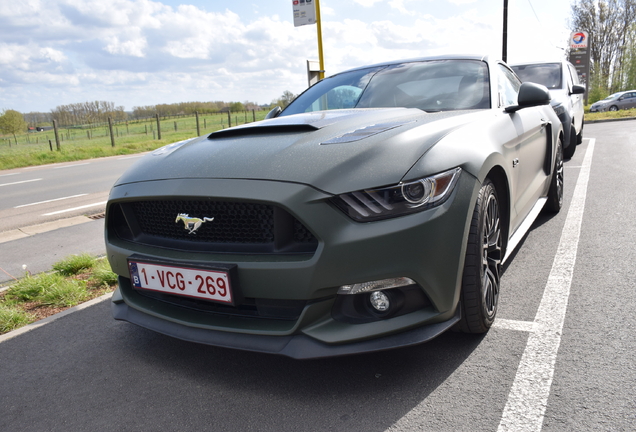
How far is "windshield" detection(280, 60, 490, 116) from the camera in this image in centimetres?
310

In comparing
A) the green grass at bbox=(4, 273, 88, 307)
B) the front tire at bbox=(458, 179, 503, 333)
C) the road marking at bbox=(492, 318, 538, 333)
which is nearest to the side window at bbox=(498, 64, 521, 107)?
the front tire at bbox=(458, 179, 503, 333)

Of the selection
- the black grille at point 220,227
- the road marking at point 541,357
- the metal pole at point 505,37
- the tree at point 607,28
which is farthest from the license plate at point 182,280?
the tree at point 607,28

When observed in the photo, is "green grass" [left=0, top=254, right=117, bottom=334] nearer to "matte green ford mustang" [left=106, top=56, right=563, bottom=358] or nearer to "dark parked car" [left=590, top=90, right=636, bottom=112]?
"matte green ford mustang" [left=106, top=56, right=563, bottom=358]

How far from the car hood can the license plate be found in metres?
0.40

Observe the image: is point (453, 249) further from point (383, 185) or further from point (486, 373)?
point (486, 373)

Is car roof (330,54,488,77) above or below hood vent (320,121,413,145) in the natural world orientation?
above

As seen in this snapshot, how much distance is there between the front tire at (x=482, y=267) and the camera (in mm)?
2141

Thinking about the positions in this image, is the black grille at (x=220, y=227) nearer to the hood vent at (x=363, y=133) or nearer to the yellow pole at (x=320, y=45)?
the hood vent at (x=363, y=133)

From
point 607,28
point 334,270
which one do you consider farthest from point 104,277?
point 607,28

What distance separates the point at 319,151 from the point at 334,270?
0.53m

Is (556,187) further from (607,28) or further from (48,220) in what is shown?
(607,28)

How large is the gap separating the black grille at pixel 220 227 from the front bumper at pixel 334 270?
7cm

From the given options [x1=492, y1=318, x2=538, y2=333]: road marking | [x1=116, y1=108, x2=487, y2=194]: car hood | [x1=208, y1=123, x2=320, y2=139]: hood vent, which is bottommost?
[x1=492, y1=318, x2=538, y2=333]: road marking

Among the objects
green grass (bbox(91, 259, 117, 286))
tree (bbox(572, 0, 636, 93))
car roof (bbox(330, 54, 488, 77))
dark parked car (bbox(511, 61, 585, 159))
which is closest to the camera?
car roof (bbox(330, 54, 488, 77))
